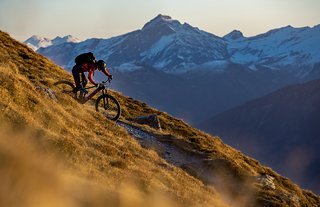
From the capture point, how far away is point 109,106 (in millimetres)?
28750

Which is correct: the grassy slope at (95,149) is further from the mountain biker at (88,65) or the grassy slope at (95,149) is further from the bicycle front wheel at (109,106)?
the mountain biker at (88,65)

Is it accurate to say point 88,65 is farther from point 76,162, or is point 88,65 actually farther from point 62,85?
point 76,162

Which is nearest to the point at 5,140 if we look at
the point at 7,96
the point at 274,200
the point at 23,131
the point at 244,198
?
the point at 23,131

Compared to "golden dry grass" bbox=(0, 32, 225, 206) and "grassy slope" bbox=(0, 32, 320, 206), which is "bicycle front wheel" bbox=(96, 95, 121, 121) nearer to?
"grassy slope" bbox=(0, 32, 320, 206)

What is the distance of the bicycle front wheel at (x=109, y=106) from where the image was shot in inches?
1129

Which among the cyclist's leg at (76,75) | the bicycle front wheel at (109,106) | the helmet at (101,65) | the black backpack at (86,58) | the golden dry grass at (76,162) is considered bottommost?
the golden dry grass at (76,162)

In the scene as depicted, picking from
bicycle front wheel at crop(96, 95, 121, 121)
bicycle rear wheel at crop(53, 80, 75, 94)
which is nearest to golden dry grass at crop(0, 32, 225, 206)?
bicycle front wheel at crop(96, 95, 121, 121)

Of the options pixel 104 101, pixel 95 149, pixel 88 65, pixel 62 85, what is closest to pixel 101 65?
pixel 88 65

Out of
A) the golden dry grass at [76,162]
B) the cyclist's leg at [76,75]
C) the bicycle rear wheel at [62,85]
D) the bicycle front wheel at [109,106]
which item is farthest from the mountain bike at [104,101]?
the golden dry grass at [76,162]

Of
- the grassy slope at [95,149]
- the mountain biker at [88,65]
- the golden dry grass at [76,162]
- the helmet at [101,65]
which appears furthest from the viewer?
the mountain biker at [88,65]

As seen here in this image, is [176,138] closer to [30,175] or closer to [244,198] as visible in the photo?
[244,198]

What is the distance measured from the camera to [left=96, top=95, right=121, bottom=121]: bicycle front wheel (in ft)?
94.1

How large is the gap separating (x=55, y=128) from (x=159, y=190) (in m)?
4.55

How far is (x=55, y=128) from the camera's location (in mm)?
18062
